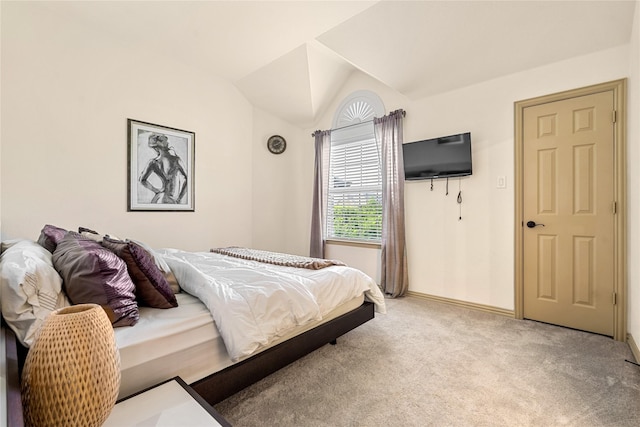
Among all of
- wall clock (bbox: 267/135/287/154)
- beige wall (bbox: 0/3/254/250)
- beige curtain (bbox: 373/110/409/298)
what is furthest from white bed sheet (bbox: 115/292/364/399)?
wall clock (bbox: 267/135/287/154)

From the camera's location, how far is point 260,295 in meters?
1.55

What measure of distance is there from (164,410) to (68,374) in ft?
1.34

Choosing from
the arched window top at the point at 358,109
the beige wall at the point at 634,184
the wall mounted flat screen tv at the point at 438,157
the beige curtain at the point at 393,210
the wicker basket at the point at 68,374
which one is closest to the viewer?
the wicker basket at the point at 68,374

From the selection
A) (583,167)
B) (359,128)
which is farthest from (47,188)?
(583,167)

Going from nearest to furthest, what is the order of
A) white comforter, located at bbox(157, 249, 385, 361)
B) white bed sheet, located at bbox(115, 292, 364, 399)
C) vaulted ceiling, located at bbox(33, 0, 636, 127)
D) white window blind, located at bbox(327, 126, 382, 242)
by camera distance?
white bed sheet, located at bbox(115, 292, 364, 399), white comforter, located at bbox(157, 249, 385, 361), vaulted ceiling, located at bbox(33, 0, 636, 127), white window blind, located at bbox(327, 126, 382, 242)

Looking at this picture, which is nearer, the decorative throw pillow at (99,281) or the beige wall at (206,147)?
the decorative throw pillow at (99,281)

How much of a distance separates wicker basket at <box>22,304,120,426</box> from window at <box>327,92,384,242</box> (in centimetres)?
349

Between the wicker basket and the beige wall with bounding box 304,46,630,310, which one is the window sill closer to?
the beige wall with bounding box 304,46,630,310

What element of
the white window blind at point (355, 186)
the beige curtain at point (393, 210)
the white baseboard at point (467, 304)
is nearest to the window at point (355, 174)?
the white window blind at point (355, 186)

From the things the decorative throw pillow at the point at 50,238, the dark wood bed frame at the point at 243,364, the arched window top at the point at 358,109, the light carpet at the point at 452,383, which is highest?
the arched window top at the point at 358,109

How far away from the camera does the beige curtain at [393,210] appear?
3.55 m

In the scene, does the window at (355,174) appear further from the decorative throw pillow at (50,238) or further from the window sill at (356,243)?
the decorative throw pillow at (50,238)

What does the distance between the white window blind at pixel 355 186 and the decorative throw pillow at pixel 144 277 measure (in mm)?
2962

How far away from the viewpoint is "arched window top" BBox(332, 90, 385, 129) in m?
3.90
